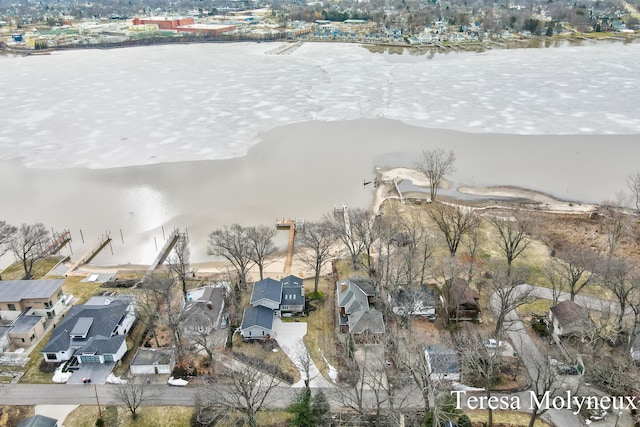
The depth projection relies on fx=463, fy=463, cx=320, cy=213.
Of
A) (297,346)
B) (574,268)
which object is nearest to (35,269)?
(297,346)

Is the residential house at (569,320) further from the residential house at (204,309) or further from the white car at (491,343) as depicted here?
the residential house at (204,309)

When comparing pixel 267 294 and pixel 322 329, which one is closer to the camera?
pixel 322 329

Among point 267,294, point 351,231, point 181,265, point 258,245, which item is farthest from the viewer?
point 351,231

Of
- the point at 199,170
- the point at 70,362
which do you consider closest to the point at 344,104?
the point at 199,170

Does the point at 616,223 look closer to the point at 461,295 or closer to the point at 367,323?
the point at 461,295

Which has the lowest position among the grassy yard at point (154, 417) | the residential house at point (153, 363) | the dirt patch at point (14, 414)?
the grassy yard at point (154, 417)

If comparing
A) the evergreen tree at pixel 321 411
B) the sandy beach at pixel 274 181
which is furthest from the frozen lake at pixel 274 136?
the evergreen tree at pixel 321 411

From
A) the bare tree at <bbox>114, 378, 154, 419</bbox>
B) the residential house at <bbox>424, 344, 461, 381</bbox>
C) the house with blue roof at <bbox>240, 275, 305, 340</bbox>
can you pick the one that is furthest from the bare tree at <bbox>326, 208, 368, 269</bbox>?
the bare tree at <bbox>114, 378, 154, 419</bbox>
